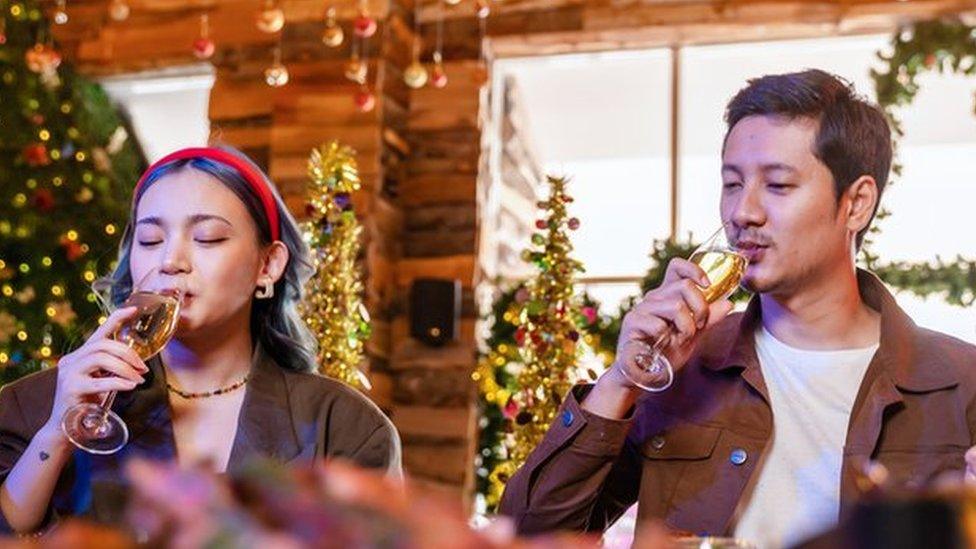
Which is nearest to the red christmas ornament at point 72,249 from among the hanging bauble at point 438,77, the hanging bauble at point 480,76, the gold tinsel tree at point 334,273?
the hanging bauble at point 438,77

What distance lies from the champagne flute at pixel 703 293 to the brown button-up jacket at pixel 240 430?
0.57 meters

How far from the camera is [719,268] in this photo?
7.88 feet

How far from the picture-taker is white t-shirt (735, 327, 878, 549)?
2.45 metres

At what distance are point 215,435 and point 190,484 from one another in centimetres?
196

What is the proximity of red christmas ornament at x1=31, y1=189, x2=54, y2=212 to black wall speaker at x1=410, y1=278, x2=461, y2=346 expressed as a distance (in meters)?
1.72

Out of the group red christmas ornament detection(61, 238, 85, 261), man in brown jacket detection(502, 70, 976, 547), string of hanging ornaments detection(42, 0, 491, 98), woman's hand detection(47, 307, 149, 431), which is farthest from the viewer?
red christmas ornament detection(61, 238, 85, 261)

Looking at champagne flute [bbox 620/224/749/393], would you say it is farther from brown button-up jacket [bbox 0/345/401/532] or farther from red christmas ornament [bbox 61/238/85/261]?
red christmas ornament [bbox 61/238/85/261]

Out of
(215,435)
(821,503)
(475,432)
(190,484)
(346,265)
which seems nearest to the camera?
(190,484)

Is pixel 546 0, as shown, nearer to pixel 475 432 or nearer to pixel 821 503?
pixel 475 432

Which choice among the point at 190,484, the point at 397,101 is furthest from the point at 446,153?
the point at 190,484

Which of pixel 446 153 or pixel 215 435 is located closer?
pixel 215 435

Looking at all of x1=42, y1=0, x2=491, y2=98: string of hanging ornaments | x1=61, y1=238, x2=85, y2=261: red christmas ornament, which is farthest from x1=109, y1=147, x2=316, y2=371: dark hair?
x1=61, y1=238, x2=85, y2=261: red christmas ornament

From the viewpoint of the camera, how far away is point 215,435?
2736 mm

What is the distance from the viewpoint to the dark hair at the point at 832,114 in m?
2.64
